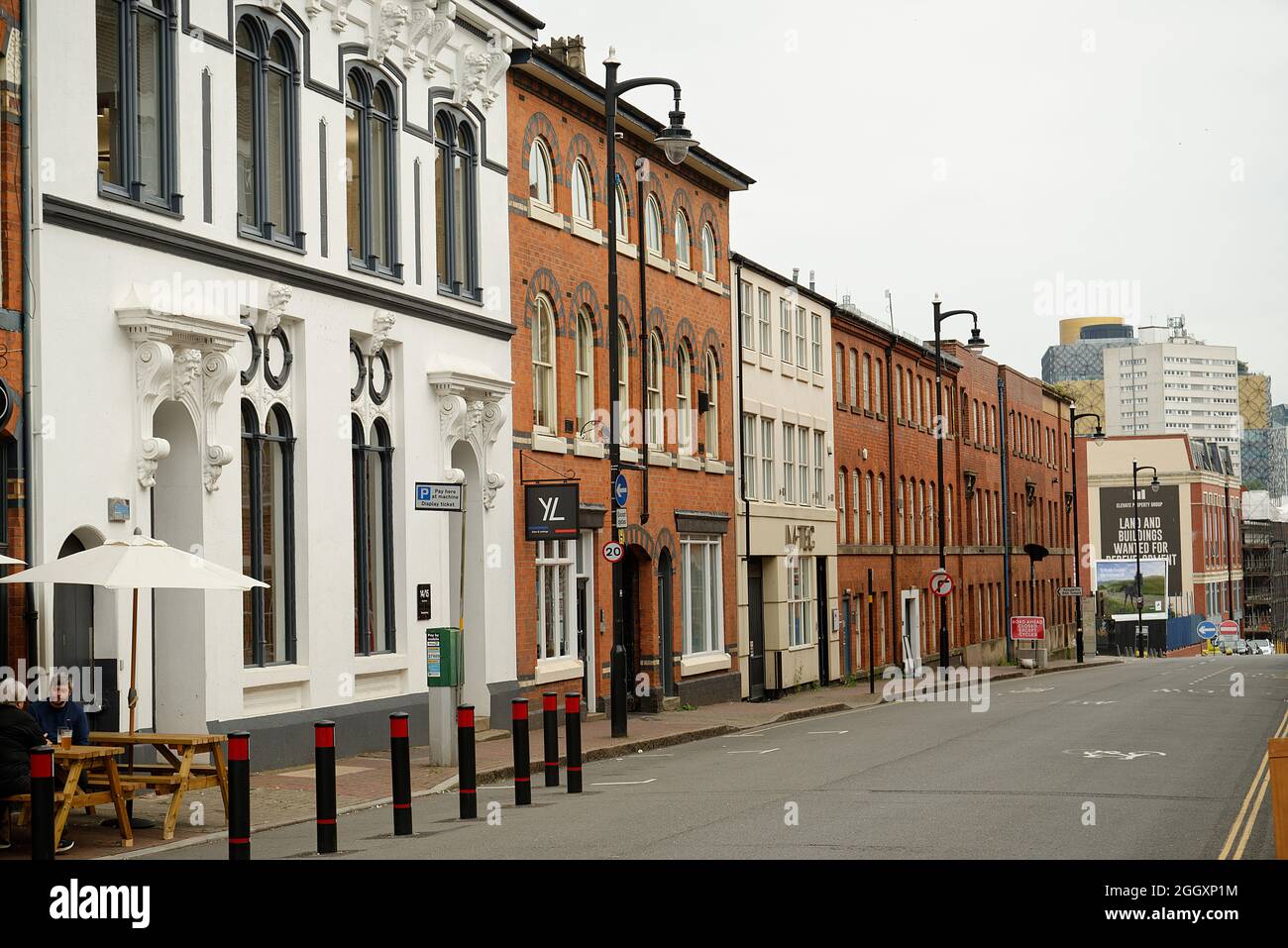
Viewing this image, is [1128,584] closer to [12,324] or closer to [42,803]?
[12,324]

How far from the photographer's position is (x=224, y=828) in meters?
14.8

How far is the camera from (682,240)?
3391 cm

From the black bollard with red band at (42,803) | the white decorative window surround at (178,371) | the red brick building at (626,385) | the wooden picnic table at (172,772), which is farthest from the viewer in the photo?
the red brick building at (626,385)

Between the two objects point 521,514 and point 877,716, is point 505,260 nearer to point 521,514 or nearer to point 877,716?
point 521,514

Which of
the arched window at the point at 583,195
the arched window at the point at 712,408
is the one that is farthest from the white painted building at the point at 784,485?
the arched window at the point at 583,195

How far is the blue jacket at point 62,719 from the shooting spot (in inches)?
571

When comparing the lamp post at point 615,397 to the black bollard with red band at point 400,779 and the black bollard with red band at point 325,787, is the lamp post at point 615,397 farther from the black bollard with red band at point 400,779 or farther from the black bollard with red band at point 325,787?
the black bollard with red band at point 325,787

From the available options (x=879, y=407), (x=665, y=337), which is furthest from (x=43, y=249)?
(x=879, y=407)

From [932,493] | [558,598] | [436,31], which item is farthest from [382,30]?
[932,493]

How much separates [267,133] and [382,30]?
307 cm

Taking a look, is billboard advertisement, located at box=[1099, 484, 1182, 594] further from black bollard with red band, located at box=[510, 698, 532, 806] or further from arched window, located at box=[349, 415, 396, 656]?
black bollard with red band, located at box=[510, 698, 532, 806]

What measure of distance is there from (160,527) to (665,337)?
51.9 ft

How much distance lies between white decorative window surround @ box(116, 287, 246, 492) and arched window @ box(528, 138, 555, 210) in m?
9.66

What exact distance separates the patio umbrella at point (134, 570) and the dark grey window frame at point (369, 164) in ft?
25.8
